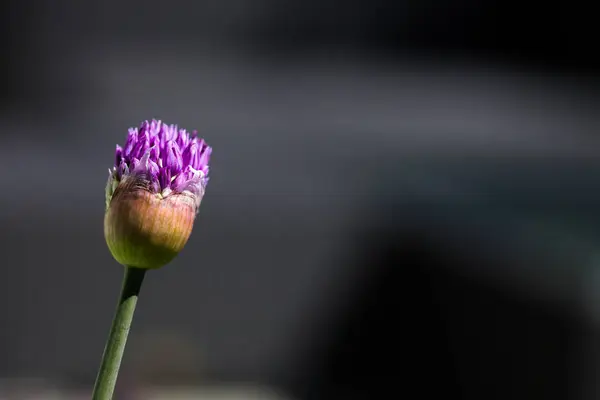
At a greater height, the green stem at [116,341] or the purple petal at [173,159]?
the purple petal at [173,159]

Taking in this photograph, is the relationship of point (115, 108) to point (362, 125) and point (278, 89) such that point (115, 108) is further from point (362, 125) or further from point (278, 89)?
point (362, 125)

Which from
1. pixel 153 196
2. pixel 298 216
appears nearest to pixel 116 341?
pixel 153 196

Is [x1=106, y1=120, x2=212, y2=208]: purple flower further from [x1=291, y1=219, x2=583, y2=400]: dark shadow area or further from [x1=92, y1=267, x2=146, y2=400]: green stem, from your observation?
[x1=291, y1=219, x2=583, y2=400]: dark shadow area

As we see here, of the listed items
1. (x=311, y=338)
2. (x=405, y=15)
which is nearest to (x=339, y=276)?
(x=311, y=338)

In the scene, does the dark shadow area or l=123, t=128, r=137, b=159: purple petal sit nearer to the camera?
l=123, t=128, r=137, b=159: purple petal

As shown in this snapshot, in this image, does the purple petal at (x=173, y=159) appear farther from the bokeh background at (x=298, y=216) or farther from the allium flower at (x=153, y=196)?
the bokeh background at (x=298, y=216)

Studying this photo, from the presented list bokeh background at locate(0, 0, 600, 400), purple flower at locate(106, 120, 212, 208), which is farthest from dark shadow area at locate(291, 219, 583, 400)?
purple flower at locate(106, 120, 212, 208)

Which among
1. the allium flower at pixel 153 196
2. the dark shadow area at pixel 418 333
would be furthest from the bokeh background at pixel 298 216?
the allium flower at pixel 153 196
